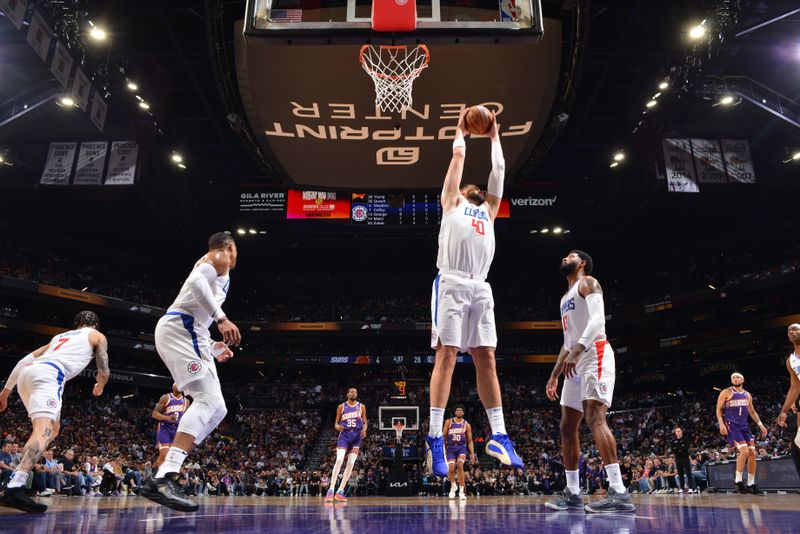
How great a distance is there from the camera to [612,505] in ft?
17.5

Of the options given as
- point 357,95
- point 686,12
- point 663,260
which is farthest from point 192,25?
point 663,260

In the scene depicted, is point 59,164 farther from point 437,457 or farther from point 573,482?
point 437,457

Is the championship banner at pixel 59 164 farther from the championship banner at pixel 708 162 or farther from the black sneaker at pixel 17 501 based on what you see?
the championship banner at pixel 708 162

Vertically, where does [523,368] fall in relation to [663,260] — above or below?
below

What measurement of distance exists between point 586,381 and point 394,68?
896 centimetres

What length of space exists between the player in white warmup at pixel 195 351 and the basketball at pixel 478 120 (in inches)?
89.1

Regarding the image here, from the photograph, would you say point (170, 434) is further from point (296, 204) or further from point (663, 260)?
point (663, 260)

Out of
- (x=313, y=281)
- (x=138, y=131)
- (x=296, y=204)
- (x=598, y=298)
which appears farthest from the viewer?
(x=313, y=281)

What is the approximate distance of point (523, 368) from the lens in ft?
122

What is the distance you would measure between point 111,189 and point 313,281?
1526 cm

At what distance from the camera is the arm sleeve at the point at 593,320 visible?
534 centimetres

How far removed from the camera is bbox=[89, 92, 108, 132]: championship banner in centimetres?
1797

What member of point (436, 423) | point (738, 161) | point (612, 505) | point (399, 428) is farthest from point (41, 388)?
point (738, 161)

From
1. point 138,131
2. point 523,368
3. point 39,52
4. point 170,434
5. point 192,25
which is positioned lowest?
point 170,434
